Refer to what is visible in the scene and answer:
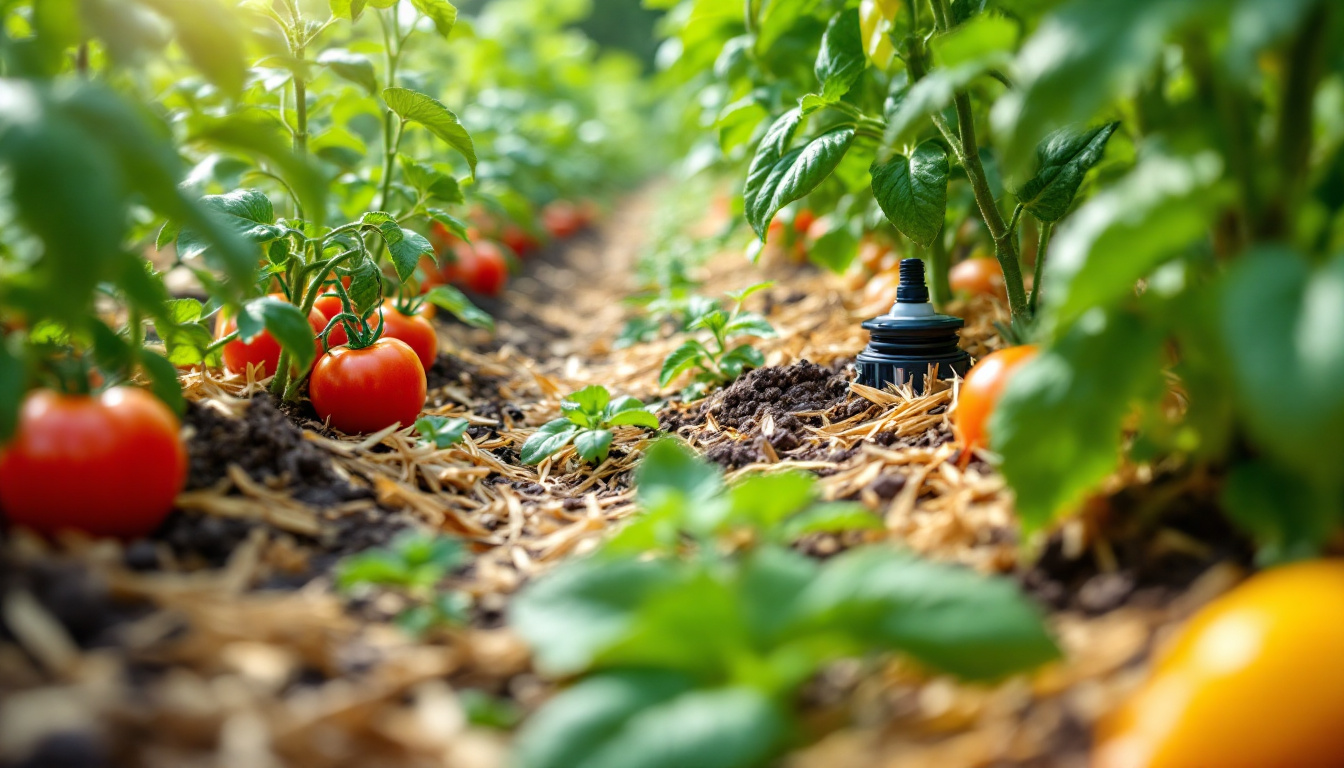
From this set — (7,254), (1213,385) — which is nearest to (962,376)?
(1213,385)

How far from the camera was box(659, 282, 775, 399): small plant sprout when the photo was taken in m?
2.50

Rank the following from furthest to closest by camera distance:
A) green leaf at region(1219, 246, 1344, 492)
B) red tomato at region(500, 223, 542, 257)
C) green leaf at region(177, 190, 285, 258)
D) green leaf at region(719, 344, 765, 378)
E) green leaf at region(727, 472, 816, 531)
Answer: red tomato at region(500, 223, 542, 257)
green leaf at region(719, 344, 765, 378)
green leaf at region(177, 190, 285, 258)
green leaf at region(727, 472, 816, 531)
green leaf at region(1219, 246, 1344, 492)

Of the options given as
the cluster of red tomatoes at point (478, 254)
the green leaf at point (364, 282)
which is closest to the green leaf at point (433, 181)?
the green leaf at point (364, 282)

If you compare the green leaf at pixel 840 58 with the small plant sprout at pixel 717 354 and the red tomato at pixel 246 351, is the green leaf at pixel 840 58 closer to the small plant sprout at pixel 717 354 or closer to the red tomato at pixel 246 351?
the small plant sprout at pixel 717 354

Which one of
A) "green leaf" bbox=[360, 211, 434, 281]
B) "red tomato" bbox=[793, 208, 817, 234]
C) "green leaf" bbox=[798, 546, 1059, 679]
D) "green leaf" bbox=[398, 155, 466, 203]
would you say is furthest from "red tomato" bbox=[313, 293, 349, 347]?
"red tomato" bbox=[793, 208, 817, 234]

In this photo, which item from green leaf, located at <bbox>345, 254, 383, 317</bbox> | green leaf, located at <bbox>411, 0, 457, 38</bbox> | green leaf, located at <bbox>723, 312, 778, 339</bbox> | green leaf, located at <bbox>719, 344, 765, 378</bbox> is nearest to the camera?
green leaf, located at <bbox>345, 254, 383, 317</bbox>

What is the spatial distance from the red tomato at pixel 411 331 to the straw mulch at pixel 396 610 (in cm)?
50

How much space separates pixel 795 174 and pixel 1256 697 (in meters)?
1.40

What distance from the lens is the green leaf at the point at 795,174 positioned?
2025mm

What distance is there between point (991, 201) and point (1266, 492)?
→ 1010mm

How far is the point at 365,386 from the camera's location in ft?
7.04

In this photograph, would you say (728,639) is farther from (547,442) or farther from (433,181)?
(433,181)

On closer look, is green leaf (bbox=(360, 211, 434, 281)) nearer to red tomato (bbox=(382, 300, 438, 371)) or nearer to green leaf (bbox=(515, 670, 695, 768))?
red tomato (bbox=(382, 300, 438, 371))

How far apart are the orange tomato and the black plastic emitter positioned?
1177mm
